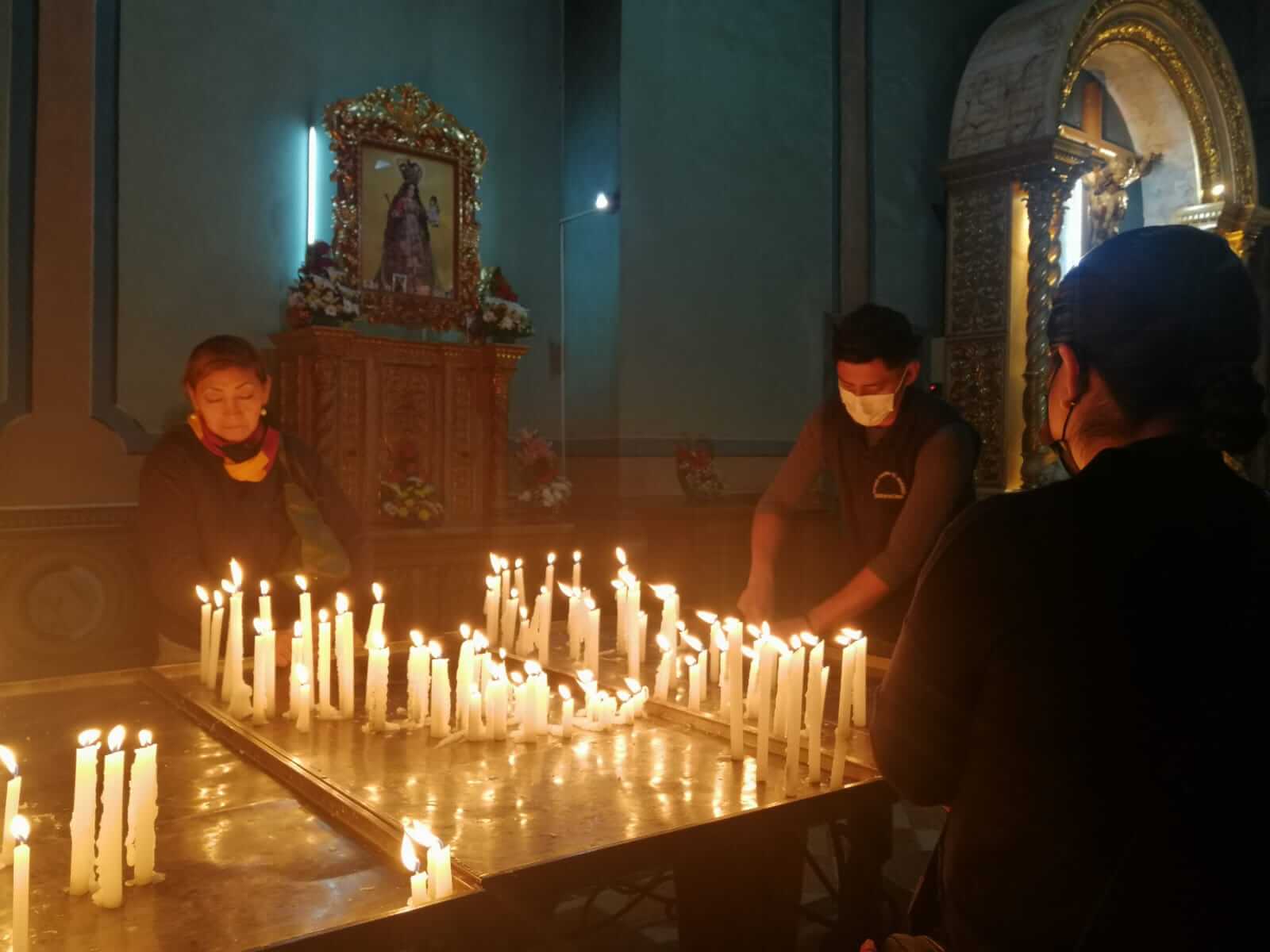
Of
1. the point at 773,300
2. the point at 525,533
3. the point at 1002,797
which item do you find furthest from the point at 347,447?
the point at 1002,797

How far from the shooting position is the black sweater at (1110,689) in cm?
124

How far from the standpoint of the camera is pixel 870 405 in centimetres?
352

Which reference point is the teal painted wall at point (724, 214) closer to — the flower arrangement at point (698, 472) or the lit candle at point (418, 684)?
the flower arrangement at point (698, 472)

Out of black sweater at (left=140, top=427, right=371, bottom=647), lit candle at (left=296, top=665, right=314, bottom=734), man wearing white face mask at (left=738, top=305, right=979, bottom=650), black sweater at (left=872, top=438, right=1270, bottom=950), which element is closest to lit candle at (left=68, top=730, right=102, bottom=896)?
lit candle at (left=296, top=665, right=314, bottom=734)

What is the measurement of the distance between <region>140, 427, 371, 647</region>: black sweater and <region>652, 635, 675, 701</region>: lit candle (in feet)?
4.24

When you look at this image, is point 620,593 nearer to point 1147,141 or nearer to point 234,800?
point 234,800

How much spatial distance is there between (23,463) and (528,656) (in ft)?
11.2

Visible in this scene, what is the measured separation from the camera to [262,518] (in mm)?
3492

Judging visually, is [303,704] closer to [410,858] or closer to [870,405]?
[410,858]

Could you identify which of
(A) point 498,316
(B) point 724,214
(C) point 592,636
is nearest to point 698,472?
(A) point 498,316

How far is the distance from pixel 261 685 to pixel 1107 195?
10.4 meters

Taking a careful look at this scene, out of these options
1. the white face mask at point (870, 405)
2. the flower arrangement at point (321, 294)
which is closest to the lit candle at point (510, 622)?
the white face mask at point (870, 405)

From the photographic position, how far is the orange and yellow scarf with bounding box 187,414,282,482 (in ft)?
11.2

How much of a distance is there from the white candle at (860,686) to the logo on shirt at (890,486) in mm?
1229
